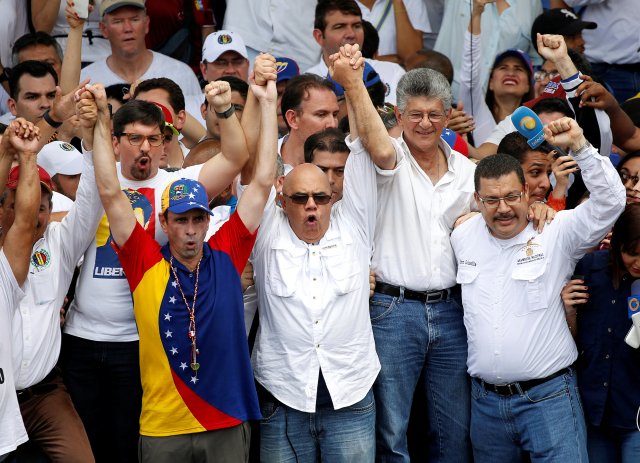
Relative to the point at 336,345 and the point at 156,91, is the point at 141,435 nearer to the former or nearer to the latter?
the point at 336,345

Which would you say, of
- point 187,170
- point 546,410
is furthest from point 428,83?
point 546,410

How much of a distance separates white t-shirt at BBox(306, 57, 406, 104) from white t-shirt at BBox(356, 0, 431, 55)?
0.89m

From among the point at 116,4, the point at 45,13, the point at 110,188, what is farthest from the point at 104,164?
the point at 45,13

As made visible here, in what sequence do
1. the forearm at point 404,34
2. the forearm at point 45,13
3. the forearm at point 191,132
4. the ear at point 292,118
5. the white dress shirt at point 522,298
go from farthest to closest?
the forearm at point 404,34
the forearm at point 45,13
the forearm at point 191,132
the ear at point 292,118
the white dress shirt at point 522,298

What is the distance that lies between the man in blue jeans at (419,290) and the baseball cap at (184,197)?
1.12 metres

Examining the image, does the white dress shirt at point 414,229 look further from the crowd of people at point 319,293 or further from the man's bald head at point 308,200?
the man's bald head at point 308,200

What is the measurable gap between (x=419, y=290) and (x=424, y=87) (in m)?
1.21

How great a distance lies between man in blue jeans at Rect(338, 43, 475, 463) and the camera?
265 inches

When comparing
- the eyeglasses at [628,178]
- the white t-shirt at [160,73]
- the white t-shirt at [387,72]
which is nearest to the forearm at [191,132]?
the white t-shirt at [160,73]

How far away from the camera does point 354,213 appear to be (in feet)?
22.0

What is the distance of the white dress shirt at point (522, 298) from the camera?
6492 millimetres

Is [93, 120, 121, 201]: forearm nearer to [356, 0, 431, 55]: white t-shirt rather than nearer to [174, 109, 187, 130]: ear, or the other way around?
[174, 109, 187, 130]: ear

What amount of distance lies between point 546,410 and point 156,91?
3.42 metres

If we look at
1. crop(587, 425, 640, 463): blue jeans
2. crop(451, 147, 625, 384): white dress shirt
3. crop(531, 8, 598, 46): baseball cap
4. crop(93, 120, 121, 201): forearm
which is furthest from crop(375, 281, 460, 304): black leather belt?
crop(531, 8, 598, 46): baseball cap
